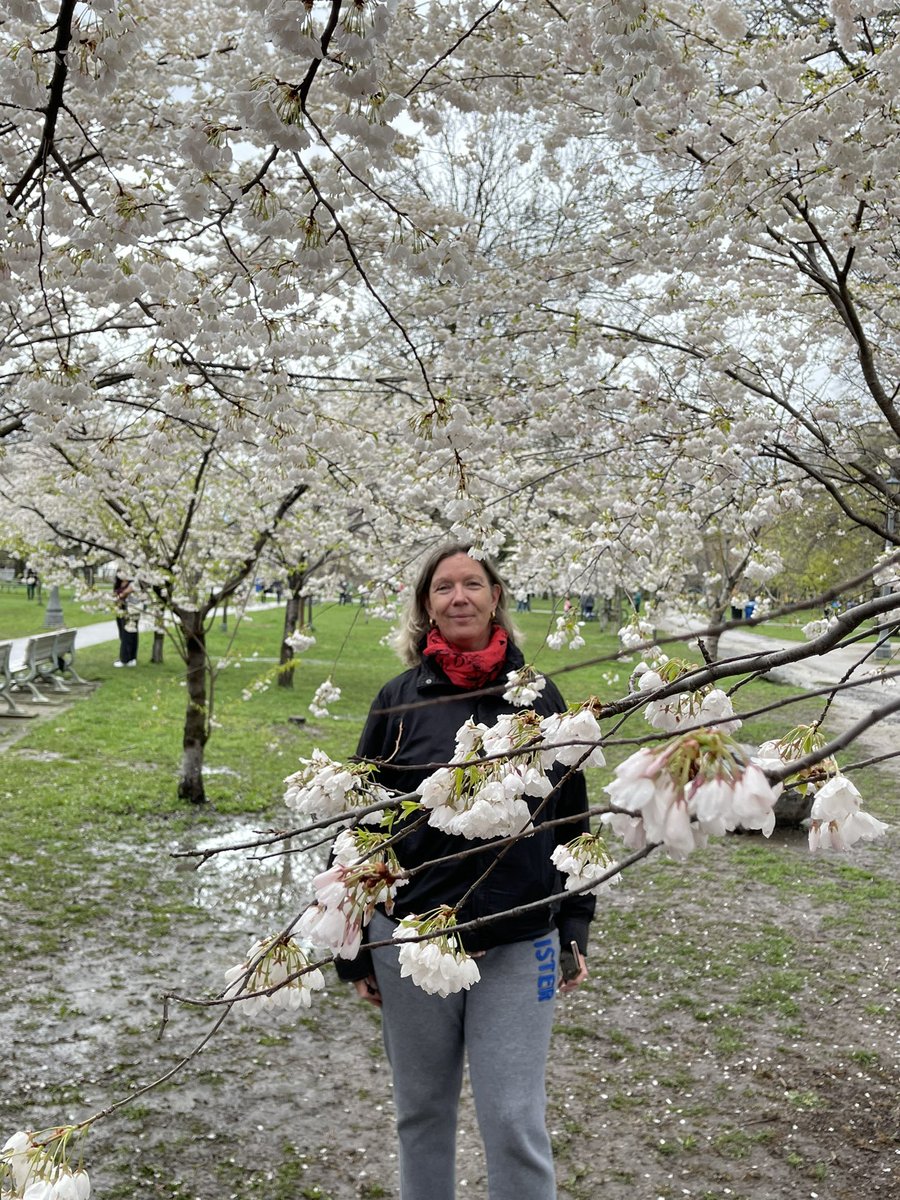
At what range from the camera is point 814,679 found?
63.8 feet

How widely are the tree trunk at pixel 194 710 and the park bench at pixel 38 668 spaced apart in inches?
215

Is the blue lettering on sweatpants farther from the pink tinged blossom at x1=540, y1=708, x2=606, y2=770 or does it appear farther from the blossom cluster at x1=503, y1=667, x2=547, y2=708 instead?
the pink tinged blossom at x1=540, y1=708, x2=606, y2=770

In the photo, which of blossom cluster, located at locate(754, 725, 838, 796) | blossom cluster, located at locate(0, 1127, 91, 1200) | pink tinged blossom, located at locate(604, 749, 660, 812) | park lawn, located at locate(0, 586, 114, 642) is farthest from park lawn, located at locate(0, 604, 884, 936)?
park lawn, located at locate(0, 586, 114, 642)

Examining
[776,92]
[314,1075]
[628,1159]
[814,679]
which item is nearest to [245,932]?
[314,1075]

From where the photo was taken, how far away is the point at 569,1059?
417 centimetres

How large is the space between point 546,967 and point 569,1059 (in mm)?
2079

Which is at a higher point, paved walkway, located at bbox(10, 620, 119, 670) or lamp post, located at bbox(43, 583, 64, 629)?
lamp post, located at bbox(43, 583, 64, 629)

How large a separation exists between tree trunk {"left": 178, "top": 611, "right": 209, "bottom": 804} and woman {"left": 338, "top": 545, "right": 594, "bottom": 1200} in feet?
18.0

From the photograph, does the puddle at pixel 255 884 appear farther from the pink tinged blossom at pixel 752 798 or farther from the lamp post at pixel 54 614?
the lamp post at pixel 54 614

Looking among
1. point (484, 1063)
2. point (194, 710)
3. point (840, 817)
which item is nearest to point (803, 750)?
point (840, 817)

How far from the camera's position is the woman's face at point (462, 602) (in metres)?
2.68

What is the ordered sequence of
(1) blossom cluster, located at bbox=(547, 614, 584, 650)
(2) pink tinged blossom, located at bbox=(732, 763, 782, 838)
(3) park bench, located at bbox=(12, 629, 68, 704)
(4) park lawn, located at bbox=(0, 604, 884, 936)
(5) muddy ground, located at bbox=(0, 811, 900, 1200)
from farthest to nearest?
(3) park bench, located at bbox=(12, 629, 68, 704) < (4) park lawn, located at bbox=(0, 604, 884, 936) < (1) blossom cluster, located at bbox=(547, 614, 584, 650) < (5) muddy ground, located at bbox=(0, 811, 900, 1200) < (2) pink tinged blossom, located at bbox=(732, 763, 782, 838)

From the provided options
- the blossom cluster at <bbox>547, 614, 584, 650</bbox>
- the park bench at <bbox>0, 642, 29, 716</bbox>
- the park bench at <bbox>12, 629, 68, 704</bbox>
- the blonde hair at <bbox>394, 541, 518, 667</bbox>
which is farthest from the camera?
the park bench at <bbox>12, 629, 68, 704</bbox>

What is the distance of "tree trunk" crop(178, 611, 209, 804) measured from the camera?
792 cm
